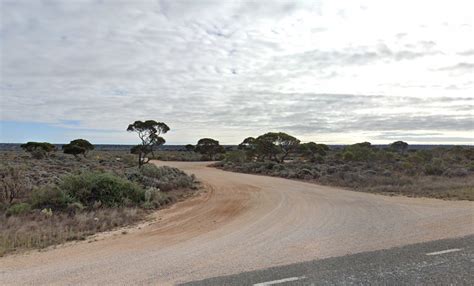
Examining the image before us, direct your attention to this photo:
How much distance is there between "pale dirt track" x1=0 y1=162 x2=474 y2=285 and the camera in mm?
5898

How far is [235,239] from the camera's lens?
807 cm

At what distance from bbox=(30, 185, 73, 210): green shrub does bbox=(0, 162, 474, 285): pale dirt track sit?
3.05 meters

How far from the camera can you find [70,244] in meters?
7.88

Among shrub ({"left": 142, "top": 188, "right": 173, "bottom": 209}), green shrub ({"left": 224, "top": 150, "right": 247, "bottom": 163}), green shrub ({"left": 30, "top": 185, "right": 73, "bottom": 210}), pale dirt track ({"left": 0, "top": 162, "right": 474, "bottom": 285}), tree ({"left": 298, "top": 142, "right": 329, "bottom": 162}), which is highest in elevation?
tree ({"left": 298, "top": 142, "right": 329, "bottom": 162})

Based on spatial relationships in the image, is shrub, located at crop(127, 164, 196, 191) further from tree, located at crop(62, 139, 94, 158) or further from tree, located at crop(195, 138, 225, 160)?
tree, located at crop(195, 138, 225, 160)

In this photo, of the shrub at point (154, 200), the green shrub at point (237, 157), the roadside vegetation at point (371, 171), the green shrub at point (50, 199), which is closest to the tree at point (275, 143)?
the roadside vegetation at point (371, 171)

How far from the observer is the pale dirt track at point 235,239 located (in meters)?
5.90

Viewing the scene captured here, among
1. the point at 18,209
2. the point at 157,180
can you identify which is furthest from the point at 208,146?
the point at 18,209

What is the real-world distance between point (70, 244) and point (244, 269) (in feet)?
13.9

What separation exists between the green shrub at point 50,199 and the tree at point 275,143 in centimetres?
3273

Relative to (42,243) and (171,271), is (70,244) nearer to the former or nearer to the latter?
(42,243)

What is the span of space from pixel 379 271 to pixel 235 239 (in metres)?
3.32

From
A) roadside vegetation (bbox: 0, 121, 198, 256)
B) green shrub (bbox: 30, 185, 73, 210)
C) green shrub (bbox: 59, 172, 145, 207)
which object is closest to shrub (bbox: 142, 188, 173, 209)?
roadside vegetation (bbox: 0, 121, 198, 256)

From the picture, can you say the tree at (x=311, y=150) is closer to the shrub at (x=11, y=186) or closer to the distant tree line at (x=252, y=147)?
the distant tree line at (x=252, y=147)
